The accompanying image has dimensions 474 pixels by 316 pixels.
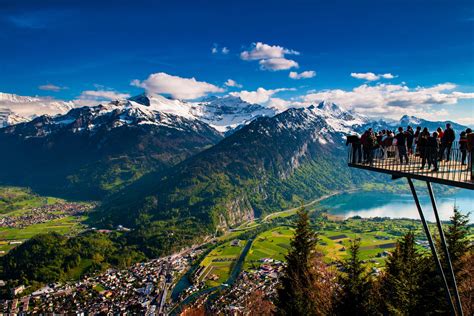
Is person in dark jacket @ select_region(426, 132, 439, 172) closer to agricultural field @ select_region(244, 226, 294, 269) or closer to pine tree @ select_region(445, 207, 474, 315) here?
pine tree @ select_region(445, 207, 474, 315)

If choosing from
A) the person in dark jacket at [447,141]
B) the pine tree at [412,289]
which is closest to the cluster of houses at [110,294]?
the pine tree at [412,289]

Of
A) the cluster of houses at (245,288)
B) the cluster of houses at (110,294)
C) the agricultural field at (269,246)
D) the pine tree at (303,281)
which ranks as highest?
the pine tree at (303,281)

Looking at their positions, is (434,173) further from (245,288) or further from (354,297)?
(245,288)

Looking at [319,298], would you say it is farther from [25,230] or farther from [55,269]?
[25,230]

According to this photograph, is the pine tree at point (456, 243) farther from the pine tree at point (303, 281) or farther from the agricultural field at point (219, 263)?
the agricultural field at point (219, 263)

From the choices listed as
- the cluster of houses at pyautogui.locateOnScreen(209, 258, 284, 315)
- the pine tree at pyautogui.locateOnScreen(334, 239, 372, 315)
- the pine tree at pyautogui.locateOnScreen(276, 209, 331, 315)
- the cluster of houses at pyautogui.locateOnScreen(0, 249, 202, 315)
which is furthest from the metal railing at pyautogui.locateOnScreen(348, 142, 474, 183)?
the cluster of houses at pyautogui.locateOnScreen(0, 249, 202, 315)

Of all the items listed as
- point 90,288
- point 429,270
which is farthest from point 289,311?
point 90,288

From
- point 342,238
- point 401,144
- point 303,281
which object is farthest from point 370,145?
point 342,238
